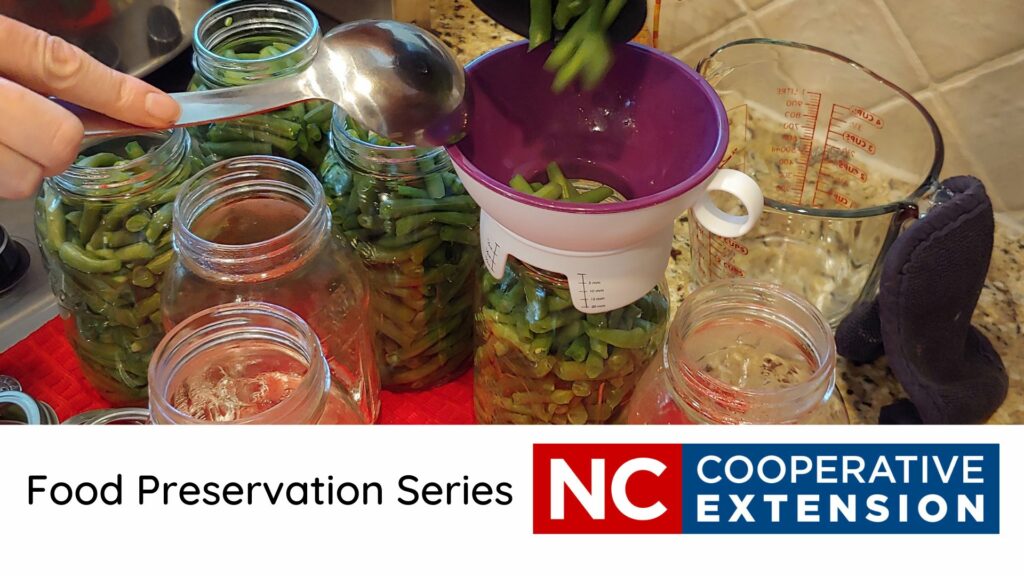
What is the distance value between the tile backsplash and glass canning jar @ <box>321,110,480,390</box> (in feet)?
1.27

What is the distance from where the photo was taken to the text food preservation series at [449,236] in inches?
19.1

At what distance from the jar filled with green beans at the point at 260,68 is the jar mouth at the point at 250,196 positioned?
74 mm

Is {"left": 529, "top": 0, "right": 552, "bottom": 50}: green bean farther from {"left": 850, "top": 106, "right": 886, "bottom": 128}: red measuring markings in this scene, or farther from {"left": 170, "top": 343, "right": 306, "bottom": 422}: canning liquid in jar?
{"left": 850, "top": 106, "right": 886, "bottom": 128}: red measuring markings

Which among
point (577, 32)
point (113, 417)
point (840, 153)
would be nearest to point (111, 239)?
point (113, 417)

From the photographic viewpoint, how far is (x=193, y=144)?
628 mm

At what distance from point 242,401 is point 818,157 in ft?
1.67

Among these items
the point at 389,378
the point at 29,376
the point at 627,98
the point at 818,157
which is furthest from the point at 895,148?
the point at 29,376

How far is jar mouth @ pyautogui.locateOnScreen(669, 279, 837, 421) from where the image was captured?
0.47 m

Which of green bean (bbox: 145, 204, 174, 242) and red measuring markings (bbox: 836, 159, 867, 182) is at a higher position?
green bean (bbox: 145, 204, 174, 242)

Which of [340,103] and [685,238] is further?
[685,238]

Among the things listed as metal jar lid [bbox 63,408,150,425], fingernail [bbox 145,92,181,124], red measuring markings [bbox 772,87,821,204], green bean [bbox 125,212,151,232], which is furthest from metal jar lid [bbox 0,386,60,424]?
red measuring markings [bbox 772,87,821,204]

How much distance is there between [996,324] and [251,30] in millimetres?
608

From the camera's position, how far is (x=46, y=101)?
0.43 metres

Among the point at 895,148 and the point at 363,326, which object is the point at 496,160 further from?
the point at 895,148
